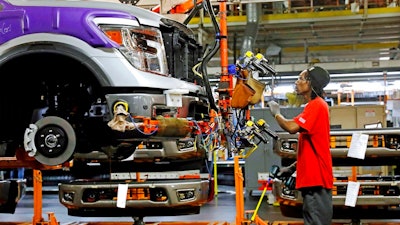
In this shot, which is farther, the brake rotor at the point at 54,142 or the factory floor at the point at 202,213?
the factory floor at the point at 202,213

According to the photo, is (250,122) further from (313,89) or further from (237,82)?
(313,89)

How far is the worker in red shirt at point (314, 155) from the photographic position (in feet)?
15.9

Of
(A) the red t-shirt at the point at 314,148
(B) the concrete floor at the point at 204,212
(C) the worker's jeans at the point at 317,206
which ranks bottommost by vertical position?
(B) the concrete floor at the point at 204,212

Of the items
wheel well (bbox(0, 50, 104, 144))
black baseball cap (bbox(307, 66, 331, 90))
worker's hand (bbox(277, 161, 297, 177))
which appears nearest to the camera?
wheel well (bbox(0, 50, 104, 144))

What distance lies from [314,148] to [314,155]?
2.3 inches

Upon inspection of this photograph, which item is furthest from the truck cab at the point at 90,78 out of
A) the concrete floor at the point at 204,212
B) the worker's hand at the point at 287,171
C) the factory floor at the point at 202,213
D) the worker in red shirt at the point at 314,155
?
the concrete floor at the point at 204,212

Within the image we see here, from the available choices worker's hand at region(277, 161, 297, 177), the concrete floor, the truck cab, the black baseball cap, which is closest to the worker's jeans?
worker's hand at region(277, 161, 297, 177)

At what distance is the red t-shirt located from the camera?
15.9 feet

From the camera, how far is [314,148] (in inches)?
194

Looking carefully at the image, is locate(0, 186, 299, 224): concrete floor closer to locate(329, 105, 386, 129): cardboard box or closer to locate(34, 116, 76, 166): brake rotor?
locate(329, 105, 386, 129): cardboard box

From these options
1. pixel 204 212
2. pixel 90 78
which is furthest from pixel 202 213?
pixel 90 78

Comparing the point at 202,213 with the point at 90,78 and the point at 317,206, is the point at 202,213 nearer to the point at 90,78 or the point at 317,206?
the point at 317,206

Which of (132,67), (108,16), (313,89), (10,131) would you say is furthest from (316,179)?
(10,131)

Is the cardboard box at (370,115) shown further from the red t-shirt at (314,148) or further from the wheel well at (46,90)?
the wheel well at (46,90)
